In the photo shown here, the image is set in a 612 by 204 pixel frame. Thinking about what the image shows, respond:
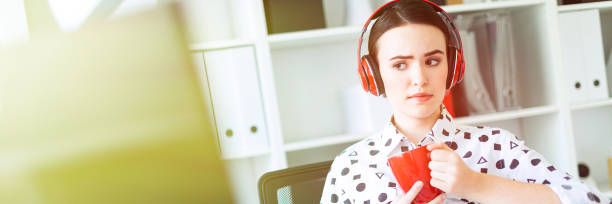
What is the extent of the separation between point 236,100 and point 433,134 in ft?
2.04

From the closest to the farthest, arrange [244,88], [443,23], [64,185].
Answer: [64,185] → [443,23] → [244,88]

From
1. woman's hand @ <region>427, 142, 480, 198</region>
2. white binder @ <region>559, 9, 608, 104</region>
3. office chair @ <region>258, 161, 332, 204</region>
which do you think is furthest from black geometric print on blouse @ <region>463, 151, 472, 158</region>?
white binder @ <region>559, 9, 608, 104</region>

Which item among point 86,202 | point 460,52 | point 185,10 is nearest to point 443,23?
point 460,52

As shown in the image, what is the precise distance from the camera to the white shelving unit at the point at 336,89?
46.9 inches

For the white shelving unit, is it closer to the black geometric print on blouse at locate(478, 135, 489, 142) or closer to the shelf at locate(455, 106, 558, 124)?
the shelf at locate(455, 106, 558, 124)

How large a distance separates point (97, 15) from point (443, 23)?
1.46 ft

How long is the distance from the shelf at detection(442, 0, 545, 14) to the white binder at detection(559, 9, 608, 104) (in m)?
0.13

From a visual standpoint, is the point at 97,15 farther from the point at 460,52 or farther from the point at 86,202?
the point at 460,52

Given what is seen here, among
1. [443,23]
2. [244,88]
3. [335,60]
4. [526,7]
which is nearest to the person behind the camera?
[443,23]

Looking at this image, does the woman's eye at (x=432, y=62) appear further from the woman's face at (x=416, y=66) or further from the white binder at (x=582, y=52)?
the white binder at (x=582, y=52)

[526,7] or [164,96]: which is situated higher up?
[526,7]

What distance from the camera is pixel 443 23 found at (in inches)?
23.9

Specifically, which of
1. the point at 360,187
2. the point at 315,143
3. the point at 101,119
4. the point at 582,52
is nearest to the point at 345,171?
the point at 360,187

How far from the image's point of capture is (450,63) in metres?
0.62
